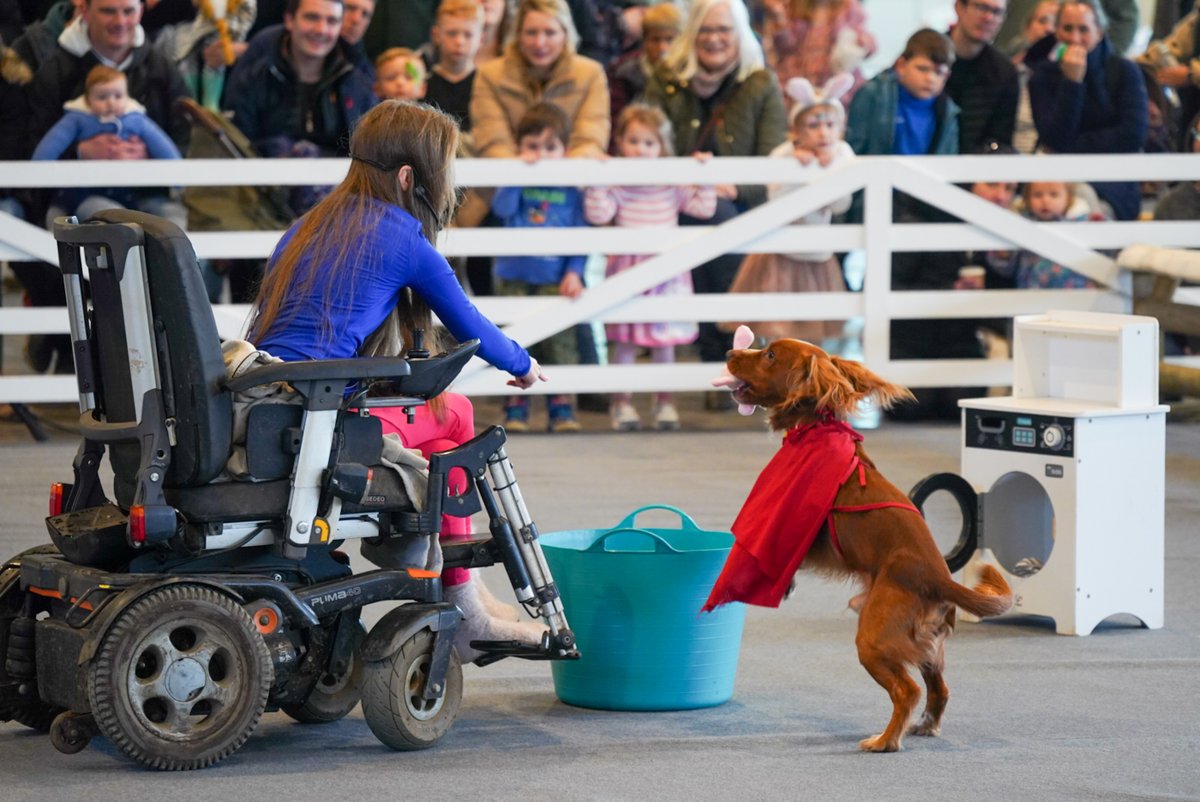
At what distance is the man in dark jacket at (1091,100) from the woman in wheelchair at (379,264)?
5.52m

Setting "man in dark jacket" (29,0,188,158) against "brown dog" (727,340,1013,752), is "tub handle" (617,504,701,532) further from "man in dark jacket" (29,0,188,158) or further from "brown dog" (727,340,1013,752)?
"man in dark jacket" (29,0,188,158)

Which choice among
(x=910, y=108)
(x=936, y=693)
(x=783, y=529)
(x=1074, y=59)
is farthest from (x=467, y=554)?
(x=1074, y=59)

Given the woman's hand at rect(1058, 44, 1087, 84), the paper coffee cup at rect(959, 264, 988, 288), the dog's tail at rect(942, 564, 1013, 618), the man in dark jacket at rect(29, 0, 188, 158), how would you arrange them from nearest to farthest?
the dog's tail at rect(942, 564, 1013, 618), the man in dark jacket at rect(29, 0, 188, 158), the woman's hand at rect(1058, 44, 1087, 84), the paper coffee cup at rect(959, 264, 988, 288)

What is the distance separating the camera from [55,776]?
3.48 meters

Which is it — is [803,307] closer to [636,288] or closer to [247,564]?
[636,288]

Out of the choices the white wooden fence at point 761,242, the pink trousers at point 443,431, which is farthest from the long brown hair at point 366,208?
the white wooden fence at point 761,242

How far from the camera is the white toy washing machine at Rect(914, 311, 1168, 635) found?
190 inches

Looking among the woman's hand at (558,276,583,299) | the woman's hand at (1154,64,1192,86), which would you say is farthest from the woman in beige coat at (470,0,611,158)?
the woman's hand at (1154,64,1192,86)

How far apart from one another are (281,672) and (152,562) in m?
0.33

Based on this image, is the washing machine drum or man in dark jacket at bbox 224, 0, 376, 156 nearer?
the washing machine drum

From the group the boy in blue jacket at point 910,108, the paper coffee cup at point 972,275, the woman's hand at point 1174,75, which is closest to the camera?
the boy in blue jacket at point 910,108

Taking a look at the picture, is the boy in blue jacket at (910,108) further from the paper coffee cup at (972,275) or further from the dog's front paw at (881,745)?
the dog's front paw at (881,745)

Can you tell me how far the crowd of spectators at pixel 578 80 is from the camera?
810cm

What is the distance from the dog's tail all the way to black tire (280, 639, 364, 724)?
1.24 metres
